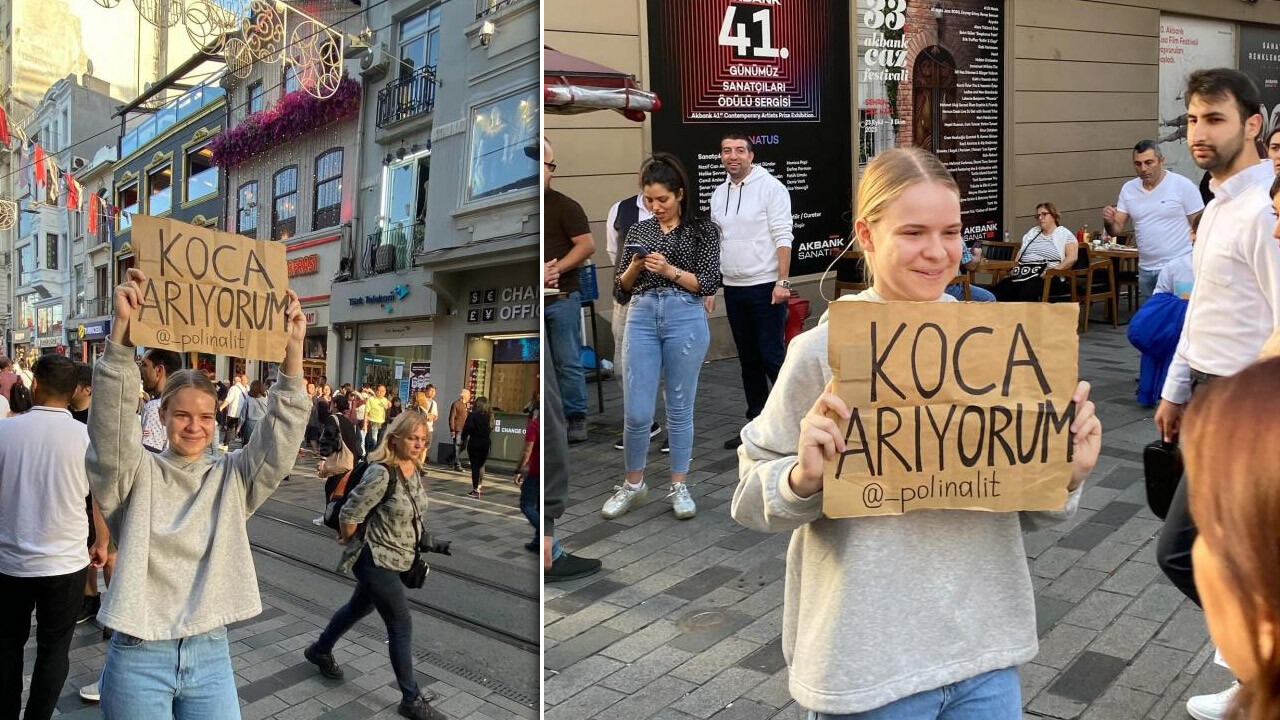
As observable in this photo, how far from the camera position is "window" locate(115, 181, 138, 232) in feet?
6.97

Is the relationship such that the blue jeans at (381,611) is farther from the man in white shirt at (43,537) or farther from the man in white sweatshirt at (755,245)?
the man in white sweatshirt at (755,245)

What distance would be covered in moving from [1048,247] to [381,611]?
951 centimetres

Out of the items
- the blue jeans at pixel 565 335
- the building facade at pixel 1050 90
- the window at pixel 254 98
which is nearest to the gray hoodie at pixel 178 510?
the window at pixel 254 98

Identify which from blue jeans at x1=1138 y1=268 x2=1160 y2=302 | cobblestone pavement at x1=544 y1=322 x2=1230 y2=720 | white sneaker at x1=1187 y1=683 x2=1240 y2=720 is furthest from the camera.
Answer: blue jeans at x1=1138 y1=268 x2=1160 y2=302

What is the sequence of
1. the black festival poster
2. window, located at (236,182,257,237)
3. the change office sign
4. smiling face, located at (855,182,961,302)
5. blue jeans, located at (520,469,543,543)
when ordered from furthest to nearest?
the black festival poster → the change office sign → blue jeans, located at (520,469,543,543) → window, located at (236,182,257,237) → smiling face, located at (855,182,961,302)

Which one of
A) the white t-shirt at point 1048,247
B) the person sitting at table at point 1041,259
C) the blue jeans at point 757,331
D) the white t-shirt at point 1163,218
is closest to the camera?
the blue jeans at point 757,331

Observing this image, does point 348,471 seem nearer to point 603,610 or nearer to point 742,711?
point 742,711

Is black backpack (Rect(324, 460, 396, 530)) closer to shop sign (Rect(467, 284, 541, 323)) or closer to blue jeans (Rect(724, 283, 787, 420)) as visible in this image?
shop sign (Rect(467, 284, 541, 323))

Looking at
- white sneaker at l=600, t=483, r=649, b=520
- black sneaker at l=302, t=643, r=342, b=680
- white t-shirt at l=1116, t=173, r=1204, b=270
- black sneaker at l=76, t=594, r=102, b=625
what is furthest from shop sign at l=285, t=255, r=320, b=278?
white t-shirt at l=1116, t=173, r=1204, b=270

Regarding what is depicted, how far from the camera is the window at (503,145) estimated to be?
2.20m

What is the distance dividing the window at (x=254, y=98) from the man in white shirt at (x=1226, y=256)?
2.64m

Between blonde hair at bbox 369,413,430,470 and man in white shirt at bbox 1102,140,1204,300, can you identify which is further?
man in white shirt at bbox 1102,140,1204,300

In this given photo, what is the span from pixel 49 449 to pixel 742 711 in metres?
2.02

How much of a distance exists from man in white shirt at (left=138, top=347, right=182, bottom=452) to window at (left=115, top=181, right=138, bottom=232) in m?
0.27
